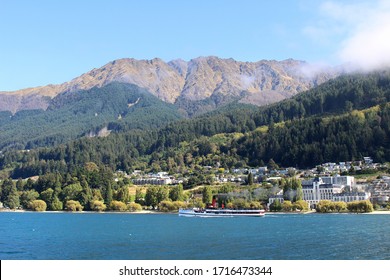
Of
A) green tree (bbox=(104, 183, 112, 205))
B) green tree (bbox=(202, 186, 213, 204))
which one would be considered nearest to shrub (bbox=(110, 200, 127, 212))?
green tree (bbox=(104, 183, 112, 205))

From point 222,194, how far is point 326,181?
1579 inches

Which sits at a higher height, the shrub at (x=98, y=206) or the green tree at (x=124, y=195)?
the green tree at (x=124, y=195)

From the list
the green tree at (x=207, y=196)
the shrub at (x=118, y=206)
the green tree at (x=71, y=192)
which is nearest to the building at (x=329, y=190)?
the green tree at (x=207, y=196)

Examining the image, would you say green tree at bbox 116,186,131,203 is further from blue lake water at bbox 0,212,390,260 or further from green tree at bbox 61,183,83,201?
blue lake water at bbox 0,212,390,260

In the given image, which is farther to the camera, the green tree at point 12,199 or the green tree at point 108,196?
the green tree at point 12,199

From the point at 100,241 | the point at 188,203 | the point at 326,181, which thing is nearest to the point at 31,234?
the point at 100,241

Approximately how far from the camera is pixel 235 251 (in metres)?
67.4

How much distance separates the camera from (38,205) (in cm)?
18812

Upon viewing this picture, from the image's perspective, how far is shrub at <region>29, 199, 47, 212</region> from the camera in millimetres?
187750

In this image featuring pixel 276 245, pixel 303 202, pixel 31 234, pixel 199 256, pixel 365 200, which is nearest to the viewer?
pixel 199 256

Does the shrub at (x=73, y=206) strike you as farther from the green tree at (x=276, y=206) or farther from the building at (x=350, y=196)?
the building at (x=350, y=196)

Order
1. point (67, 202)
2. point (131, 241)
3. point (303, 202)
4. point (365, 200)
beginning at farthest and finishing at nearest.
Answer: point (67, 202) < point (303, 202) < point (365, 200) < point (131, 241)

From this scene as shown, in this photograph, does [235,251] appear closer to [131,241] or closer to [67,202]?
[131,241]

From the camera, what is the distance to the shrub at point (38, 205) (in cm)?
18775
